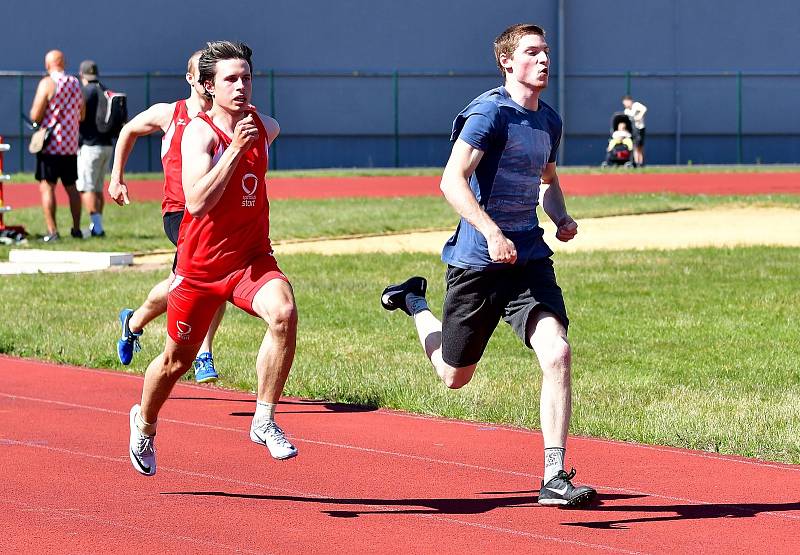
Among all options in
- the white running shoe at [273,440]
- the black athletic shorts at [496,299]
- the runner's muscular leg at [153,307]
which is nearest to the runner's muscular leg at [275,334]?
the white running shoe at [273,440]

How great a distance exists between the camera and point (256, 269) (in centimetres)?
679

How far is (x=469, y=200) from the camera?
6.37 meters

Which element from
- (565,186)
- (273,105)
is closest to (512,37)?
(565,186)

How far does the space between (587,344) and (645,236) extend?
9232 millimetres

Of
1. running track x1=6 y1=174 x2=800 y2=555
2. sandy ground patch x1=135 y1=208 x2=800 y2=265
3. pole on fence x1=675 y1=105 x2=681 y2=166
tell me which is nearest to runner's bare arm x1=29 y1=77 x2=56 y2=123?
sandy ground patch x1=135 y1=208 x2=800 y2=265

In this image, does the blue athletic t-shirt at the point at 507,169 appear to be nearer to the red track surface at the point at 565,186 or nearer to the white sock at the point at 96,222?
the white sock at the point at 96,222

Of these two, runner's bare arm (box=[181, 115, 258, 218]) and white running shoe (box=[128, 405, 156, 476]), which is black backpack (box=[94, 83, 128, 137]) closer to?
white running shoe (box=[128, 405, 156, 476])

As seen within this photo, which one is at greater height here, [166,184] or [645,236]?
[166,184]

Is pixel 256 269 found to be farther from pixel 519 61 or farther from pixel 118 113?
pixel 118 113

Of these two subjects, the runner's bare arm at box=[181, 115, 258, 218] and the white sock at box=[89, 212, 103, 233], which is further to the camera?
the white sock at box=[89, 212, 103, 233]

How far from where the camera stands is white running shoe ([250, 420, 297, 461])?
672 centimetres

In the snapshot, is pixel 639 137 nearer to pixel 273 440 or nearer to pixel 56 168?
pixel 56 168

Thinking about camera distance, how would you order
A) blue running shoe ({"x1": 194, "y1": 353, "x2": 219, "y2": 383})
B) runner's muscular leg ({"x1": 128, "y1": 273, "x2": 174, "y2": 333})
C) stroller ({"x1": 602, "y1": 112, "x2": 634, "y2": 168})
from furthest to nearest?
stroller ({"x1": 602, "y1": 112, "x2": 634, "y2": 168}) → blue running shoe ({"x1": 194, "y1": 353, "x2": 219, "y2": 383}) → runner's muscular leg ({"x1": 128, "y1": 273, "x2": 174, "y2": 333})

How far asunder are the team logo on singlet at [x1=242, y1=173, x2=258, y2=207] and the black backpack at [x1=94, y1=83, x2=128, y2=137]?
1289cm
